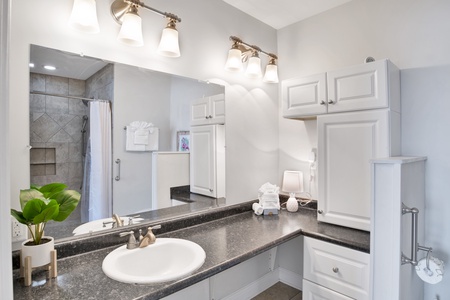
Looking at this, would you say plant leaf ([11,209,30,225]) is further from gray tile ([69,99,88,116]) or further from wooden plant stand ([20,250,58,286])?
gray tile ([69,99,88,116])

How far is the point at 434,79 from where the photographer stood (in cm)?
171

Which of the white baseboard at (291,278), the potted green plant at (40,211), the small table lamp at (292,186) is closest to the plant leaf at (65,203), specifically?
the potted green plant at (40,211)

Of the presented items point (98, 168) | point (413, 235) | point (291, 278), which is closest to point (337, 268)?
point (413, 235)

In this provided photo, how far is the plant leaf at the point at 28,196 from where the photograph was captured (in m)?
1.07

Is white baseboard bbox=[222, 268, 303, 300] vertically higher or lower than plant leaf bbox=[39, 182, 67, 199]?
lower

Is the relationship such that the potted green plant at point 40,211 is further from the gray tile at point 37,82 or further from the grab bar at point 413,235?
→ the grab bar at point 413,235

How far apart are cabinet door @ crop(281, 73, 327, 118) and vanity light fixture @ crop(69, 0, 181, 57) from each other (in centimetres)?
100

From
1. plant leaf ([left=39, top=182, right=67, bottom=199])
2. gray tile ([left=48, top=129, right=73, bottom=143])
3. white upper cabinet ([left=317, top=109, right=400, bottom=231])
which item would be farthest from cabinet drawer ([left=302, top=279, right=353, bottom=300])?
gray tile ([left=48, top=129, right=73, bottom=143])

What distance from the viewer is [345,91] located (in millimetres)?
1828

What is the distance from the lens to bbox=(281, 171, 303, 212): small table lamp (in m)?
2.28

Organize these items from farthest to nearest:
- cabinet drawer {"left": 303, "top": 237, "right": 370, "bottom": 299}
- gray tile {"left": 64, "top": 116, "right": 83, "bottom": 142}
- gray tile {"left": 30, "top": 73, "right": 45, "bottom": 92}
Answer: cabinet drawer {"left": 303, "top": 237, "right": 370, "bottom": 299}, gray tile {"left": 64, "top": 116, "right": 83, "bottom": 142}, gray tile {"left": 30, "top": 73, "right": 45, "bottom": 92}

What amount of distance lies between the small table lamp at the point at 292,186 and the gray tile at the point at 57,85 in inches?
72.9

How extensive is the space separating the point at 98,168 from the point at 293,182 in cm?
163

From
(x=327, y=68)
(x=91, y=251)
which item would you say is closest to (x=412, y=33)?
(x=327, y=68)
